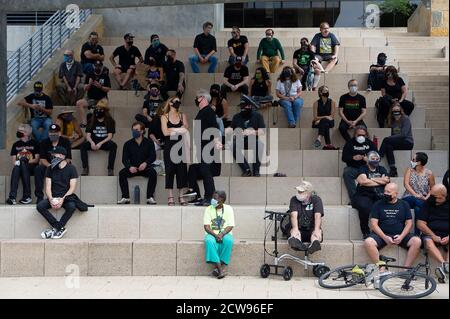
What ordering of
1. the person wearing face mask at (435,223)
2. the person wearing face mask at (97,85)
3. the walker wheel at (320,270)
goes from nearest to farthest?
1. the person wearing face mask at (435,223)
2. the walker wheel at (320,270)
3. the person wearing face mask at (97,85)

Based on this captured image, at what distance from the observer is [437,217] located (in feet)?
35.8

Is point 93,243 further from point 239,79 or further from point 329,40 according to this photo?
point 329,40

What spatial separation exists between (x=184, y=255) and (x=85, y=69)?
8.03m

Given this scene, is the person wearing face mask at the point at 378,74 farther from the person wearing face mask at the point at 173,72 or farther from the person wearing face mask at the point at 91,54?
the person wearing face mask at the point at 91,54

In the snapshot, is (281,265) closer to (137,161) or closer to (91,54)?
(137,161)

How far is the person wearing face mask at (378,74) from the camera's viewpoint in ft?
55.1

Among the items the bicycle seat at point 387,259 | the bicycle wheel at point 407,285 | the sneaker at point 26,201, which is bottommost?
the bicycle wheel at point 407,285

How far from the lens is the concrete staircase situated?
11.5 m

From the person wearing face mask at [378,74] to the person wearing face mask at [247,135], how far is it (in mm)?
3850

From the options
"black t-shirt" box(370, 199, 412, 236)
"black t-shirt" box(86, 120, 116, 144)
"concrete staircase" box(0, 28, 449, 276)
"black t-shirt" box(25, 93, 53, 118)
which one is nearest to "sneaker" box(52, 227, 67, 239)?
"concrete staircase" box(0, 28, 449, 276)

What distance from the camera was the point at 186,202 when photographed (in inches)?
513

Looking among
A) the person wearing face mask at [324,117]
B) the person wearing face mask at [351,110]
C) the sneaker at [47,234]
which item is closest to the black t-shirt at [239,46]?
the person wearing face mask at [324,117]

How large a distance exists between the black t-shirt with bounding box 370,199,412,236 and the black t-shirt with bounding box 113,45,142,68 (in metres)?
9.15

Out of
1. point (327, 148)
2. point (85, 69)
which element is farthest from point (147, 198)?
point (85, 69)
